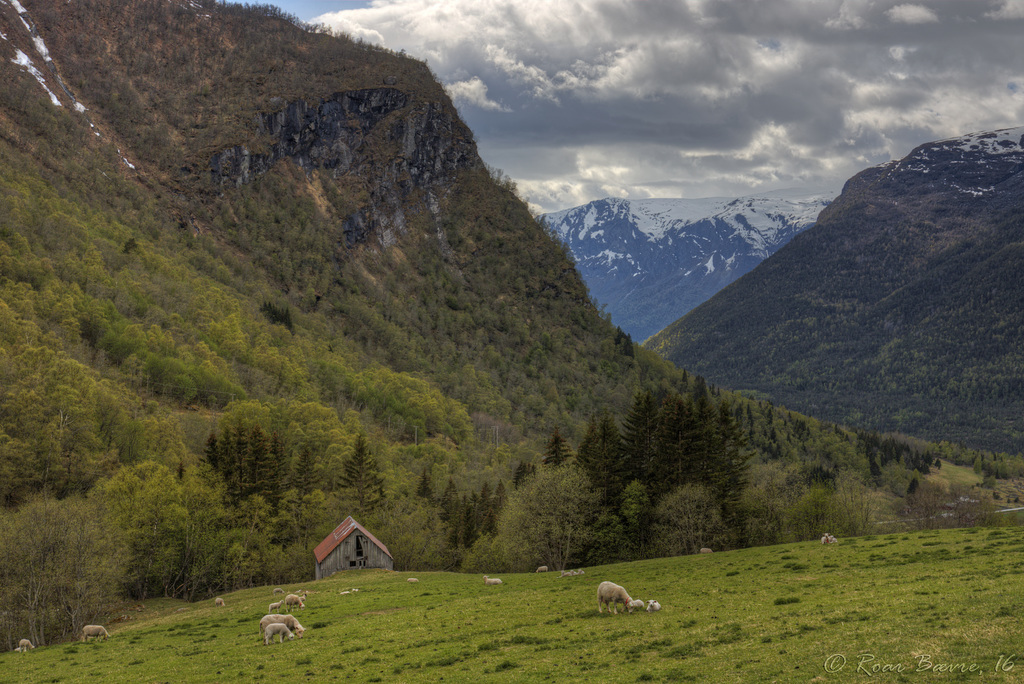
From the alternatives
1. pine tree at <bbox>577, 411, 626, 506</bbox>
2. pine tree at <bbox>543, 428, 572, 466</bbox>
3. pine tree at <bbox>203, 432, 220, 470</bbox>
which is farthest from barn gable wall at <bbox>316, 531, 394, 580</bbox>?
pine tree at <bbox>577, 411, 626, 506</bbox>

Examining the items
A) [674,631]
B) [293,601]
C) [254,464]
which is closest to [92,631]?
[293,601]

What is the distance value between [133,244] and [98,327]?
182 ft

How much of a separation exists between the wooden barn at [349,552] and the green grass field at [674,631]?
2500 centimetres

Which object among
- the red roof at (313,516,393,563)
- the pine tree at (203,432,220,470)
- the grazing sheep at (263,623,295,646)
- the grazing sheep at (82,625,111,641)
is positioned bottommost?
the red roof at (313,516,393,563)

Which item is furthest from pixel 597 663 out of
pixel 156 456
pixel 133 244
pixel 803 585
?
pixel 133 244

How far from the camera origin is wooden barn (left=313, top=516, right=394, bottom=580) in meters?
73.4

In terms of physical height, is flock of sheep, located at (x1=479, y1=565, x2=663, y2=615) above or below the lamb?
above

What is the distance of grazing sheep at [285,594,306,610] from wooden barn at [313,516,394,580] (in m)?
27.5

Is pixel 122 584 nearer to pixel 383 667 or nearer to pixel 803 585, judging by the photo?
pixel 383 667

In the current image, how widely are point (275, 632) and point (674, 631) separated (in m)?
21.0

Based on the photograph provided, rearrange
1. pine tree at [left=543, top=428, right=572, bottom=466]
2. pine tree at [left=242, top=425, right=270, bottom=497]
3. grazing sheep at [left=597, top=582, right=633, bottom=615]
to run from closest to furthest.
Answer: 1. grazing sheep at [left=597, top=582, right=633, bottom=615]
2. pine tree at [left=543, top=428, right=572, bottom=466]
3. pine tree at [left=242, top=425, right=270, bottom=497]

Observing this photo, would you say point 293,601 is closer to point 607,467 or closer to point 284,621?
point 284,621

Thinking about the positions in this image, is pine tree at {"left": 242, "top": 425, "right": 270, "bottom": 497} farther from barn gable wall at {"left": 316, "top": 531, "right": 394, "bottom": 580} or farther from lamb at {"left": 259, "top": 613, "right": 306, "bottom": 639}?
lamb at {"left": 259, "top": 613, "right": 306, "bottom": 639}

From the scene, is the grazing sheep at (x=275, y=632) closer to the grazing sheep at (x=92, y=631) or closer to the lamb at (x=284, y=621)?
the lamb at (x=284, y=621)
